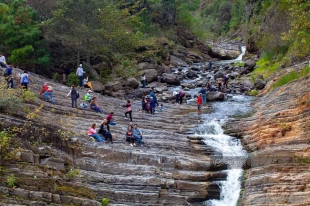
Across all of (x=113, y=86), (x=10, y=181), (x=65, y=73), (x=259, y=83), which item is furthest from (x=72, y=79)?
(x=10, y=181)

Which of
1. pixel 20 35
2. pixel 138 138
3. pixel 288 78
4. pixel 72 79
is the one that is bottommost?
pixel 138 138

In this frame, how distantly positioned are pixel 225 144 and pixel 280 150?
181 inches

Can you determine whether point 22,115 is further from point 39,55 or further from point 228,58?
point 228,58

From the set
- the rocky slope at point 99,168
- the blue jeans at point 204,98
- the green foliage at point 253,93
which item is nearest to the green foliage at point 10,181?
the rocky slope at point 99,168

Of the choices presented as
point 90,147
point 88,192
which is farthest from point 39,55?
point 88,192

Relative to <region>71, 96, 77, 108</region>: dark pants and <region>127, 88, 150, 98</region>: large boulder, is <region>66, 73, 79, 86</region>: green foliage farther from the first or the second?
<region>71, 96, 77, 108</region>: dark pants

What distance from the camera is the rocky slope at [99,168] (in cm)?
1764

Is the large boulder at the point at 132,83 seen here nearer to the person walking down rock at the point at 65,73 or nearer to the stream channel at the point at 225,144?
the person walking down rock at the point at 65,73

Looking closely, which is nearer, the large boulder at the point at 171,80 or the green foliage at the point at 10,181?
the green foliage at the point at 10,181

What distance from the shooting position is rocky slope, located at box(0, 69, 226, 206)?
57.9ft

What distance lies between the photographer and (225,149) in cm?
2480

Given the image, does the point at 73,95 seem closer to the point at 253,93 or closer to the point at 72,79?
the point at 72,79

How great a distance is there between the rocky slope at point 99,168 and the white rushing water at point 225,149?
0.49 m

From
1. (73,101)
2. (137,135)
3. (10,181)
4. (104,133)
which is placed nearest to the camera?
(10,181)
